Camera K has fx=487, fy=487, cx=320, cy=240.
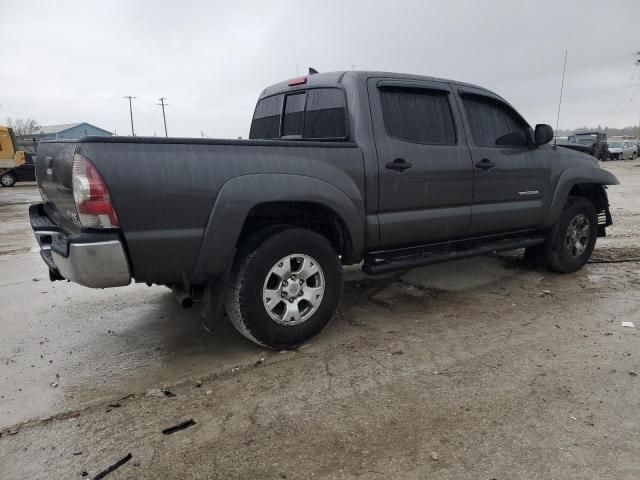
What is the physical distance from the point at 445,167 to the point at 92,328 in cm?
325

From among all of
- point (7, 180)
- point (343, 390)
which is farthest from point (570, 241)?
point (7, 180)

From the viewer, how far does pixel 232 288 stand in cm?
329

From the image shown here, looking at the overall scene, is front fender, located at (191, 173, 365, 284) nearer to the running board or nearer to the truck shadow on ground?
the truck shadow on ground

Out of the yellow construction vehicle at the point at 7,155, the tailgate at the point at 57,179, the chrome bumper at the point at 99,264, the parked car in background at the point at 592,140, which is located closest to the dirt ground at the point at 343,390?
the chrome bumper at the point at 99,264

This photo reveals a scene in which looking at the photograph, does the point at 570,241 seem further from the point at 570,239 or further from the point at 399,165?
the point at 399,165

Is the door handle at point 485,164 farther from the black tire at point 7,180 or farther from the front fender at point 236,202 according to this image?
the black tire at point 7,180

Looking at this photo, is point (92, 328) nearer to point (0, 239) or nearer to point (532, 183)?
point (532, 183)

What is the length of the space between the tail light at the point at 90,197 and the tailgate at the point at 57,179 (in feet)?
0.32

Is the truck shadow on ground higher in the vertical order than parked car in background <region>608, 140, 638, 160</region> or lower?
lower

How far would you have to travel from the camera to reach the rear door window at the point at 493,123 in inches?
179

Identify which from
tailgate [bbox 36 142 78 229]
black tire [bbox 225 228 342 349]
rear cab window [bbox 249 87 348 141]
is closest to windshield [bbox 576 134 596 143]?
rear cab window [bbox 249 87 348 141]

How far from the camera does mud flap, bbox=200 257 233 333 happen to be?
3.19 m

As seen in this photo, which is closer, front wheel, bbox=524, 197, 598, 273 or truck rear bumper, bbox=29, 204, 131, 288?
truck rear bumper, bbox=29, 204, 131, 288

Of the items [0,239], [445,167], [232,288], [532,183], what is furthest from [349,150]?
[0,239]
